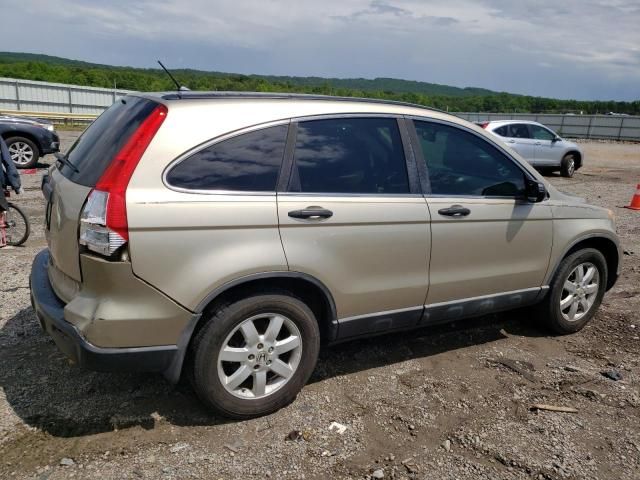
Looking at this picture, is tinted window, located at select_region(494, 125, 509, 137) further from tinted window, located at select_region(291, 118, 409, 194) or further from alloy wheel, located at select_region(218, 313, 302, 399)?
alloy wheel, located at select_region(218, 313, 302, 399)

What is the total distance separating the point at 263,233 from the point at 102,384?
155cm

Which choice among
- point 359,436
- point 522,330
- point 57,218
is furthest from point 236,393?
point 522,330

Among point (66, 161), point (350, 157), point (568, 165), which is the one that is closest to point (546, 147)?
point (568, 165)

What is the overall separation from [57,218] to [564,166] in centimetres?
1644

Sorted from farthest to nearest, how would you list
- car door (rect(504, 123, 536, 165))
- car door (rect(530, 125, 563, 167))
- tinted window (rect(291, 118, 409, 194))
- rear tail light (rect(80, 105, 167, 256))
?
car door (rect(530, 125, 563, 167)), car door (rect(504, 123, 536, 165)), tinted window (rect(291, 118, 409, 194)), rear tail light (rect(80, 105, 167, 256))

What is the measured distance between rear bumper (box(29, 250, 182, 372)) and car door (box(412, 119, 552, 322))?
6.03 feet

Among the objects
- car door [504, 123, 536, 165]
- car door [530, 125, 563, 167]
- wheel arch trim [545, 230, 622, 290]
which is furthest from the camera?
car door [530, 125, 563, 167]

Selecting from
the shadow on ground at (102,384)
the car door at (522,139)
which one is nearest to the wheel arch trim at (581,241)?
the shadow on ground at (102,384)

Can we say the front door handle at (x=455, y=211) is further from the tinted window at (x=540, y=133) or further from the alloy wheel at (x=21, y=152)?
the tinted window at (x=540, y=133)

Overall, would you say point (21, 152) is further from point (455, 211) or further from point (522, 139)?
point (522, 139)

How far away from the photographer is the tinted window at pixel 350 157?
3.30 metres

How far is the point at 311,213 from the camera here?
3180 millimetres

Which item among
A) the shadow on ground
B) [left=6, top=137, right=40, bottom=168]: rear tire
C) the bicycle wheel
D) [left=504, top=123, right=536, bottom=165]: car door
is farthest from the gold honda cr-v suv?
[left=504, top=123, right=536, bottom=165]: car door

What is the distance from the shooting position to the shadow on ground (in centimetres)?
322
